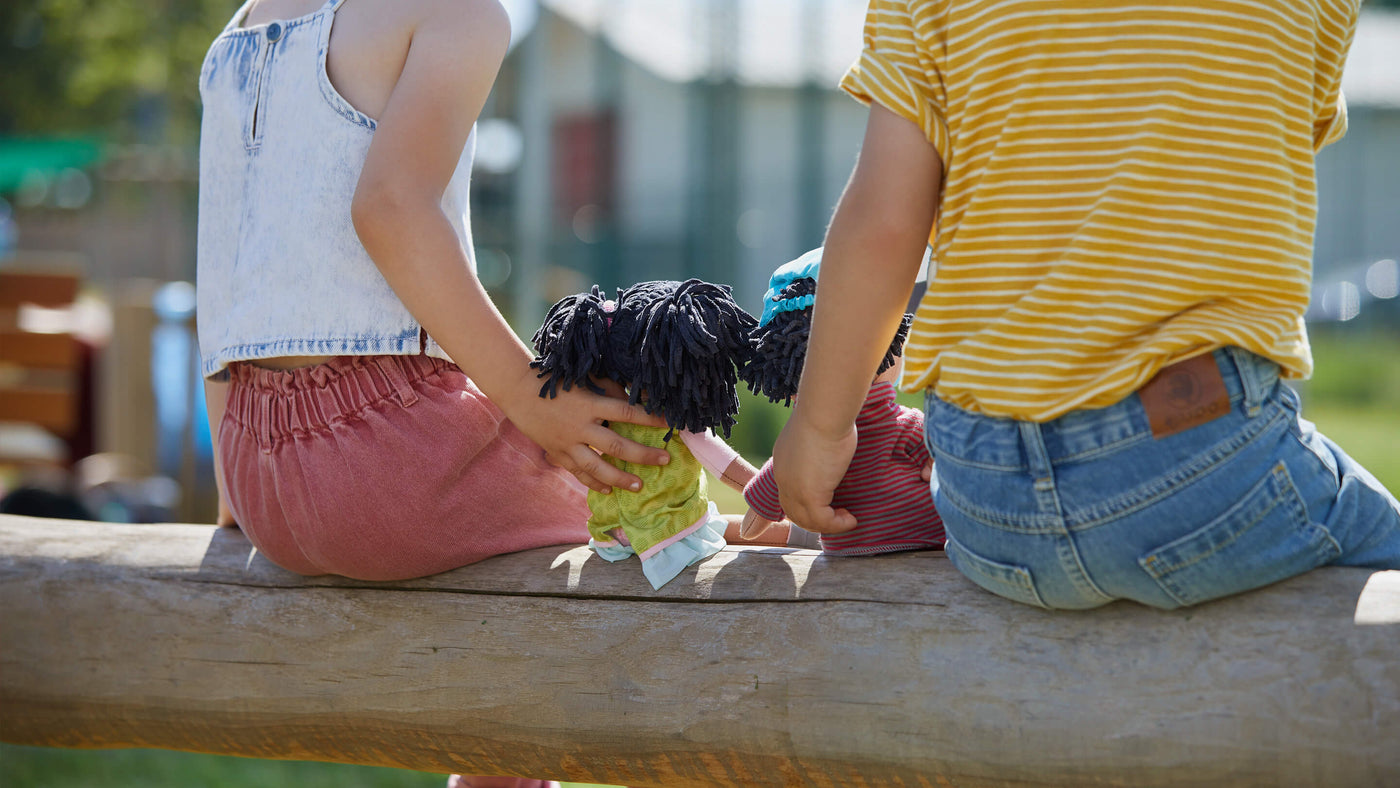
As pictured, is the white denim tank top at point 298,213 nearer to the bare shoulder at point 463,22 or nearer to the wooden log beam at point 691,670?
the bare shoulder at point 463,22

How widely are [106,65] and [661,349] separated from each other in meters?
14.0

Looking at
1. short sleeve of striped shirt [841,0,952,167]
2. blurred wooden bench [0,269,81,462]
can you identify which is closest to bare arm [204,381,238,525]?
short sleeve of striped shirt [841,0,952,167]

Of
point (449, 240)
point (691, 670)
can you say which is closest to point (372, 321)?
point (449, 240)

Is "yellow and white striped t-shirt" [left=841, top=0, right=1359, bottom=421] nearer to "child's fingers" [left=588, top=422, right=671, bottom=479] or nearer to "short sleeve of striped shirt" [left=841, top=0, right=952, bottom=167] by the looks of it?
"short sleeve of striped shirt" [left=841, top=0, right=952, bottom=167]

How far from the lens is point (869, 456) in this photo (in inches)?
63.7

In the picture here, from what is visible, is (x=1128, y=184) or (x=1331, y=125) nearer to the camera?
(x=1128, y=184)

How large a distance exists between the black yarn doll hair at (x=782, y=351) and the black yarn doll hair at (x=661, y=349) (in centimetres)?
3

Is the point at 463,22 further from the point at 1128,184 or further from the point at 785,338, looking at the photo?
the point at 1128,184

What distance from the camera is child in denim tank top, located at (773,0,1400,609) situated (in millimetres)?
1254

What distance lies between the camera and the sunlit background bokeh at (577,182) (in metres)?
5.81

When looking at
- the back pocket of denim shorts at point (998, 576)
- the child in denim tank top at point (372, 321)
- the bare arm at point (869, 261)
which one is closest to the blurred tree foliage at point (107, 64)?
the child in denim tank top at point (372, 321)

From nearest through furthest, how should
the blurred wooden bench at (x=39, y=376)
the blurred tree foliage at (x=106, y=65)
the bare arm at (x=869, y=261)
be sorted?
1. the bare arm at (x=869, y=261)
2. the blurred wooden bench at (x=39, y=376)
3. the blurred tree foliage at (x=106, y=65)

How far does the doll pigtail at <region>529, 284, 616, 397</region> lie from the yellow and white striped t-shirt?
0.52 m

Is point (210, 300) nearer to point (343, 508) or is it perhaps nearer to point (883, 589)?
point (343, 508)
